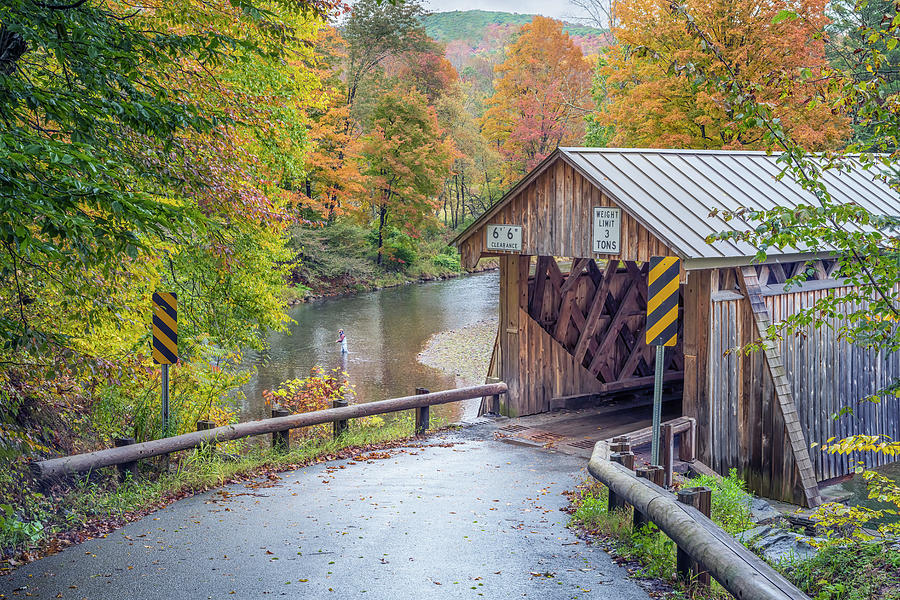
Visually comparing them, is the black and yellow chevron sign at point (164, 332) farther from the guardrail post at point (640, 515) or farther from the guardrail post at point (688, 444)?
the guardrail post at point (688, 444)

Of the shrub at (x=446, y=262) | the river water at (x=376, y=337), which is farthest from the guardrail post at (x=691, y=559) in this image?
the shrub at (x=446, y=262)

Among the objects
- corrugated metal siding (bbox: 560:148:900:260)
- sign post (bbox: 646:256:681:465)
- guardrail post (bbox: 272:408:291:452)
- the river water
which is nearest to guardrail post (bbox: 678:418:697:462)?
corrugated metal siding (bbox: 560:148:900:260)

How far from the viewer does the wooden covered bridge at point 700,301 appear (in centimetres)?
1027

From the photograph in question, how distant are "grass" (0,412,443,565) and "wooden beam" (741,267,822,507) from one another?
15.8 feet

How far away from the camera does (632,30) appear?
23.8 metres

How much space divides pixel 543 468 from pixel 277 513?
11.6ft

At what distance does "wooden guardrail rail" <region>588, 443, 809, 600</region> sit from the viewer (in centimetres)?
421

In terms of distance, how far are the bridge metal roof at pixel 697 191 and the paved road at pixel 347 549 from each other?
131 inches

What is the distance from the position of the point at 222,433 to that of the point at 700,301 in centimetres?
568

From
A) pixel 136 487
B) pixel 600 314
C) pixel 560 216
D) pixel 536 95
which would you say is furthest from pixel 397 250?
pixel 136 487

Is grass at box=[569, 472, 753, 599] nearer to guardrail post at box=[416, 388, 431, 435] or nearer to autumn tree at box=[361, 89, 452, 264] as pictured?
guardrail post at box=[416, 388, 431, 435]

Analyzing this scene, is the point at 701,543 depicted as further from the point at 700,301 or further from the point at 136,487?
the point at 700,301

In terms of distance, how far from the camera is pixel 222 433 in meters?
8.91

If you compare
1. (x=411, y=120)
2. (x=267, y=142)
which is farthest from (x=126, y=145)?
(x=411, y=120)
